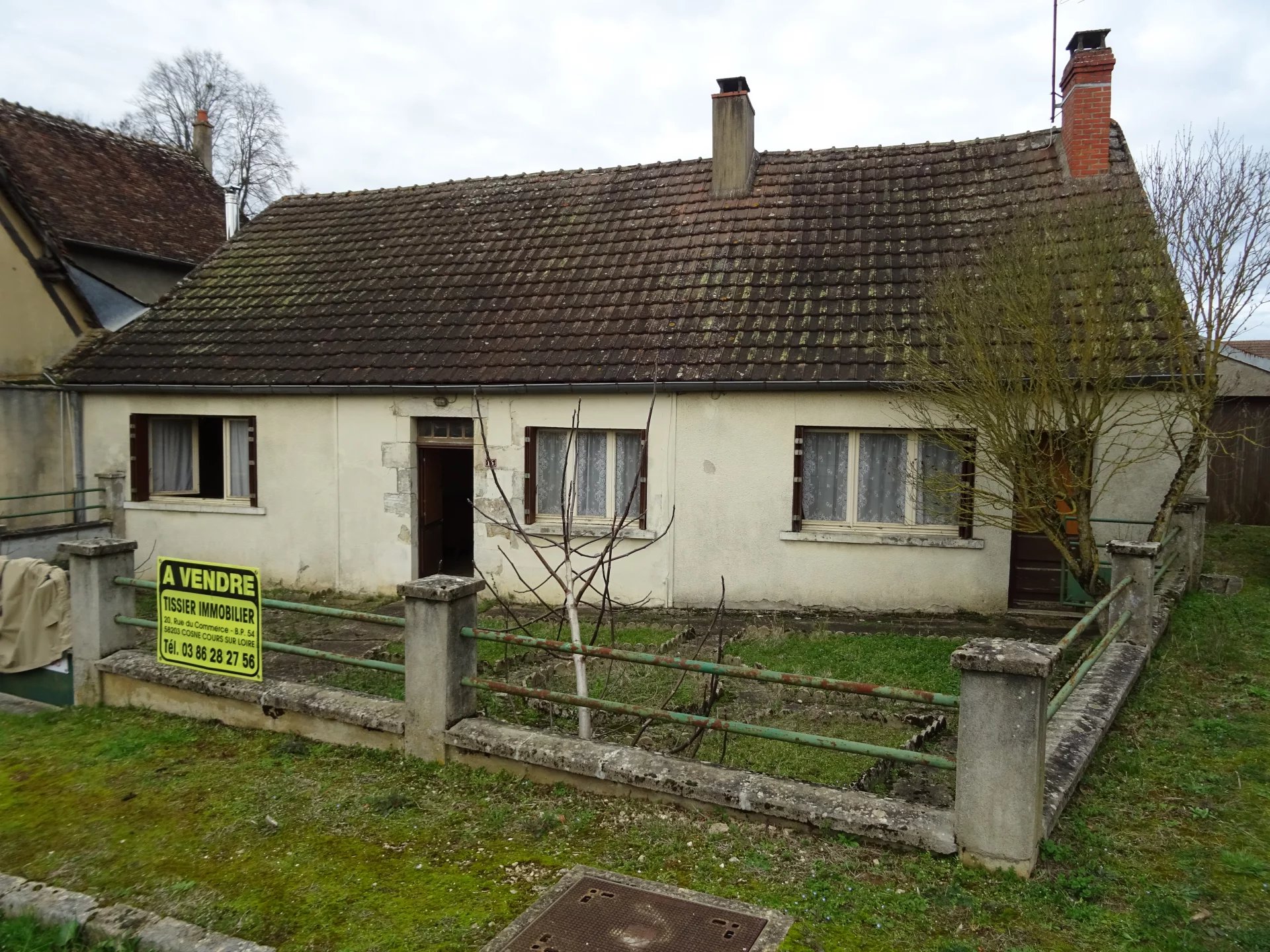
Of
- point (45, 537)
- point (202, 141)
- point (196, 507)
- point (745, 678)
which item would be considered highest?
point (202, 141)

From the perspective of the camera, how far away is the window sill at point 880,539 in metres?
10.1

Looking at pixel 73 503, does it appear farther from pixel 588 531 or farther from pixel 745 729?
pixel 745 729

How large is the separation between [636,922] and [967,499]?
745cm

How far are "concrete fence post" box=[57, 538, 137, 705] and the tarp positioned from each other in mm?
121

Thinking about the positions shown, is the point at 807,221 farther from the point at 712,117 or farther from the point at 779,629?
the point at 779,629

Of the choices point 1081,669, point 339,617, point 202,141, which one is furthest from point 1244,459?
point 202,141

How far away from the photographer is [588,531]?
1109cm

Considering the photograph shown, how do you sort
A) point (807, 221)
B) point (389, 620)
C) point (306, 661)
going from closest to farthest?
point (389, 620) → point (306, 661) → point (807, 221)

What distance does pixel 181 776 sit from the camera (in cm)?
556

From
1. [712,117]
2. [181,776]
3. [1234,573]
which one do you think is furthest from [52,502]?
[1234,573]

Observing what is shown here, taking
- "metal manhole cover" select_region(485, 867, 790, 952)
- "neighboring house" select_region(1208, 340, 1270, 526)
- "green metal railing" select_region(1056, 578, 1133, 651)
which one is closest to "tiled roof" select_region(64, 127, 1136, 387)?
"green metal railing" select_region(1056, 578, 1133, 651)

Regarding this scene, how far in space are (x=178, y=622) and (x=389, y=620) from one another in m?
2.00

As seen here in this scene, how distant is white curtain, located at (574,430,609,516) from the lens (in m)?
11.4

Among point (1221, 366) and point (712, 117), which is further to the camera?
point (1221, 366)
